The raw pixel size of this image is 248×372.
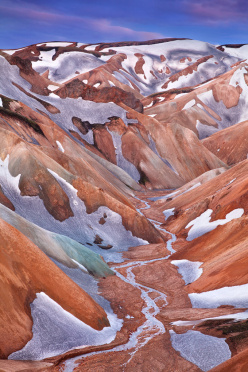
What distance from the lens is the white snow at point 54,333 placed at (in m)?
15.9

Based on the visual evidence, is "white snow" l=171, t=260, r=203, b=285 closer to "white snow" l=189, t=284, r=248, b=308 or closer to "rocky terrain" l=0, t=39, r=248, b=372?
"rocky terrain" l=0, t=39, r=248, b=372

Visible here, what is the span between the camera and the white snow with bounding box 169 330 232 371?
619 inches

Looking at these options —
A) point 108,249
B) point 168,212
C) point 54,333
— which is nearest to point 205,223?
point 108,249

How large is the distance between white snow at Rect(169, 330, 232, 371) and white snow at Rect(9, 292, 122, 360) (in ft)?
9.75

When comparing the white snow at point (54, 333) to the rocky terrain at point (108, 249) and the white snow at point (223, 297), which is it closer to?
the rocky terrain at point (108, 249)

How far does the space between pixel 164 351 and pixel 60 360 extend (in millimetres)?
4030

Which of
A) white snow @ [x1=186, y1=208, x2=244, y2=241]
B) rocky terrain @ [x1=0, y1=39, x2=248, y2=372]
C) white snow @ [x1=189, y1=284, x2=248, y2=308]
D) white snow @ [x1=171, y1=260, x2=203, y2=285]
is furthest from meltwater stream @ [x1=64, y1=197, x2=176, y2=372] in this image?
white snow @ [x1=186, y1=208, x2=244, y2=241]

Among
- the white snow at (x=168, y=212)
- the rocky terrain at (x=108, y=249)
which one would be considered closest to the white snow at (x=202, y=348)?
the rocky terrain at (x=108, y=249)

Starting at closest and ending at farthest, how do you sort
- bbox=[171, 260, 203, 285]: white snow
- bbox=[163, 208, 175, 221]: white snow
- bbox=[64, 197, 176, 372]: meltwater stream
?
1. bbox=[64, 197, 176, 372]: meltwater stream
2. bbox=[171, 260, 203, 285]: white snow
3. bbox=[163, 208, 175, 221]: white snow

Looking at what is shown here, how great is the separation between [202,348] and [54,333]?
5.62m

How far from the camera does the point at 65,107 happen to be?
8238 cm

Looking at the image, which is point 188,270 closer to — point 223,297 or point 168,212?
point 223,297

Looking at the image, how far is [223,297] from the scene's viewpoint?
23531 mm

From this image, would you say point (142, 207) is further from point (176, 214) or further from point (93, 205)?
point (93, 205)
